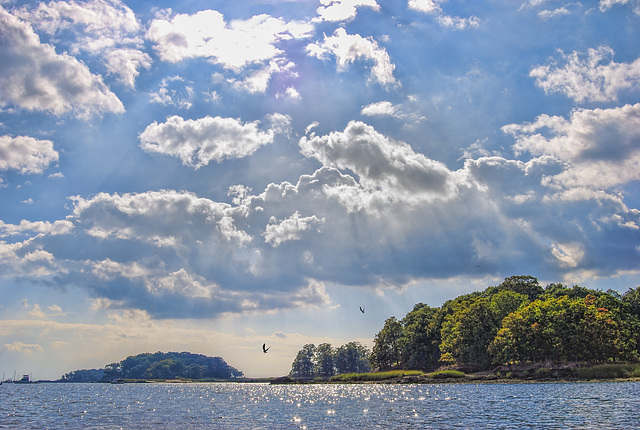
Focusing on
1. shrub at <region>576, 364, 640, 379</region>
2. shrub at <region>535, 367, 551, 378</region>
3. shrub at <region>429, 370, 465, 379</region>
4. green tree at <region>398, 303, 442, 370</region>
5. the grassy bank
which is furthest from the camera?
green tree at <region>398, 303, 442, 370</region>

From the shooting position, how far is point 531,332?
125312mm

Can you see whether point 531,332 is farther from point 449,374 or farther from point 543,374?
point 449,374

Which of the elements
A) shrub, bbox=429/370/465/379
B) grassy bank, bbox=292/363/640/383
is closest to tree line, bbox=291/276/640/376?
grassy bank, bbox=292/363/640/383

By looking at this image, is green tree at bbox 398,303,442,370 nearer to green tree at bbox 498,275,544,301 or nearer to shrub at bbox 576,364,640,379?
green tree at bbox 498,275,544,301

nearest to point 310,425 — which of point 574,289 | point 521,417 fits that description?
point 521,417

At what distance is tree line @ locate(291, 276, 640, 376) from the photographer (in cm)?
11881

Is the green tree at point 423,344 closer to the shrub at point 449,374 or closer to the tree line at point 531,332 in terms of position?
the tree line at point 531,332

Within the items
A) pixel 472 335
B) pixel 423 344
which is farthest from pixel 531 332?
pixel 423 344

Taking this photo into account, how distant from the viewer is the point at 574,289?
174000 millimetres

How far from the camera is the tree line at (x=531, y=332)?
119m

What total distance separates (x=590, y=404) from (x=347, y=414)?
2736cm

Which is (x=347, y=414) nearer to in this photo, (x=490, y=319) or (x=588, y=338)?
(x=588, y=338)

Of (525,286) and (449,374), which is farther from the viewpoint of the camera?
(525,286)

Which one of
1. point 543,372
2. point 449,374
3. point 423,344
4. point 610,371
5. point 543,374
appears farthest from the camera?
point 423,344
